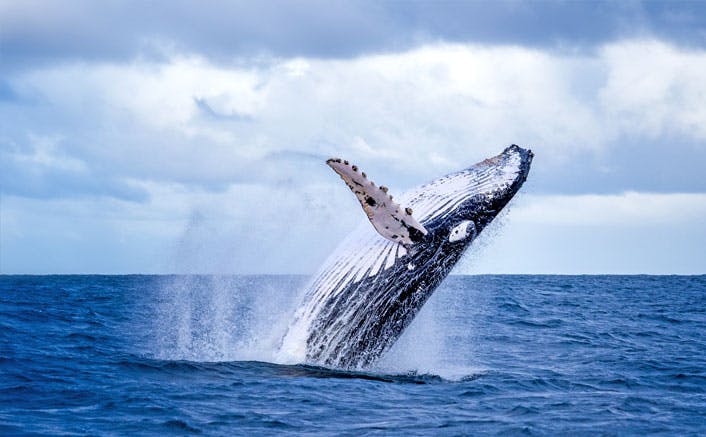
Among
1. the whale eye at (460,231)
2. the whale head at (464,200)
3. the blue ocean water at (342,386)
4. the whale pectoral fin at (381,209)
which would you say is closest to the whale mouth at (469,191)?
the whale head at (464,200)

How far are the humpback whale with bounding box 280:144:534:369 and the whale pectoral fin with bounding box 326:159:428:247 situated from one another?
0.12m

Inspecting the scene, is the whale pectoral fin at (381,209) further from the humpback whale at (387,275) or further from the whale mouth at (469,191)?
the whale mouth at (469,191)

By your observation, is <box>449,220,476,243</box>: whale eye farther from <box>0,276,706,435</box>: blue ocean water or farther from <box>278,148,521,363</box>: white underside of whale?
<box>0,276,706,435</box>: blue ocean water

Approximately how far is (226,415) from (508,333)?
1065cm

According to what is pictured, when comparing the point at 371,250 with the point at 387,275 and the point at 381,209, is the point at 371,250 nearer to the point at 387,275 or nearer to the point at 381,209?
the point at 387,275

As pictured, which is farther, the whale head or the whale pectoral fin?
the whale head

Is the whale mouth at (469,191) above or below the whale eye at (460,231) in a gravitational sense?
above

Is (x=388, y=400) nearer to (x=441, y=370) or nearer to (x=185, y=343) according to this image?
(x=441, y=370)

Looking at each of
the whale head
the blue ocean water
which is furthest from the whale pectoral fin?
the blue ocean water

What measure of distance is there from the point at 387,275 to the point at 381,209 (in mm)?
1304

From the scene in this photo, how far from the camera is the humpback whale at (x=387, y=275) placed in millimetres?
10234

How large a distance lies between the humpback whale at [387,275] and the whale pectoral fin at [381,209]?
0.38 ft

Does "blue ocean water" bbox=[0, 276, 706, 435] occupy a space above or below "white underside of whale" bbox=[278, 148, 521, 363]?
below

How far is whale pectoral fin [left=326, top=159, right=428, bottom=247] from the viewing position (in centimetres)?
880
